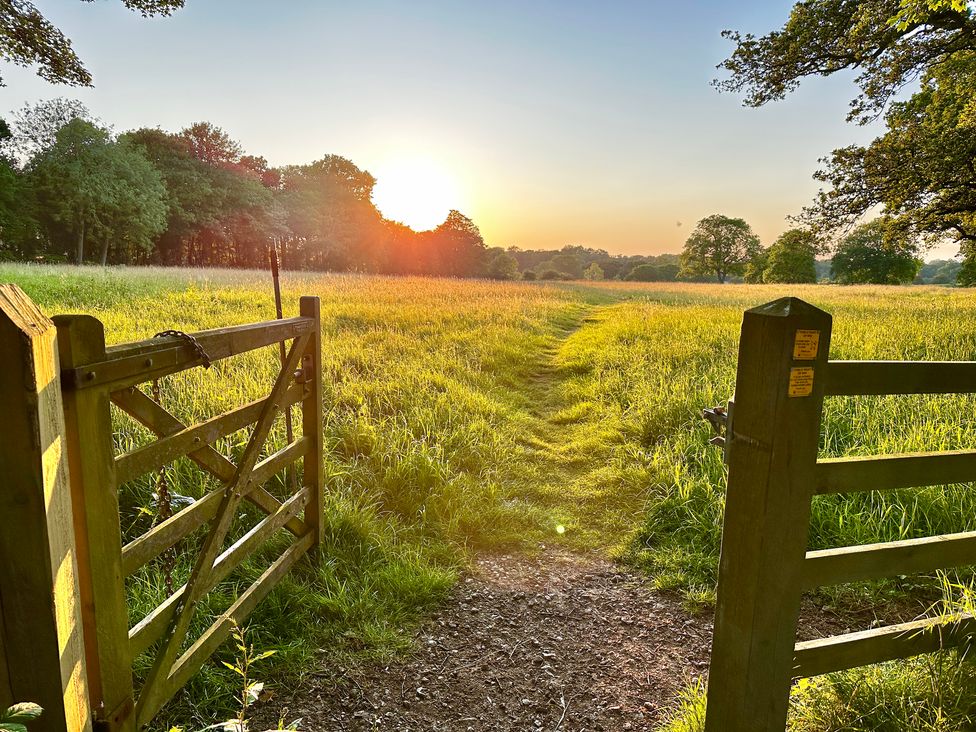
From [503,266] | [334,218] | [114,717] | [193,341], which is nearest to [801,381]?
[193,341]

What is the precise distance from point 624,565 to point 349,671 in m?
2.16

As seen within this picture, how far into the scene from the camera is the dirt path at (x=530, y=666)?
8.39 feet

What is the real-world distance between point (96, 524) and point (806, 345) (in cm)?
240

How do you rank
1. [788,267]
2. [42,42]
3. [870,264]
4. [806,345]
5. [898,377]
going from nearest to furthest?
[806,345] → [898,377] → [42,42] → [870,264] → [788,267]

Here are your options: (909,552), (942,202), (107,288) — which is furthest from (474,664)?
(942,202)

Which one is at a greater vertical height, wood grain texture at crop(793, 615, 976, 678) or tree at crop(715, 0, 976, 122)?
tree at crop(715, 0, 976, 122)

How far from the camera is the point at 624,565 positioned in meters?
3.91

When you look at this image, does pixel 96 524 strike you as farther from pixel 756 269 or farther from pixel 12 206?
pixel 756 269

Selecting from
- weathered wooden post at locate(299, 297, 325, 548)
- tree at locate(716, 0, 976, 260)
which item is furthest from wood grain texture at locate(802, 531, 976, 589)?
tree at locate(716, 0, 976, 260)

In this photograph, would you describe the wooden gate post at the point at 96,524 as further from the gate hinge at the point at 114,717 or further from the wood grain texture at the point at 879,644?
the wood grain texture at the point at 879,644

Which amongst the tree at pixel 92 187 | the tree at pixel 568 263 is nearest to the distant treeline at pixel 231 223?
the tree at pixel 92 187

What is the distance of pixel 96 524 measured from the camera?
1.69 meters

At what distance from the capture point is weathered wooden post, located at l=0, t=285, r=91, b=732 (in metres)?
1.24

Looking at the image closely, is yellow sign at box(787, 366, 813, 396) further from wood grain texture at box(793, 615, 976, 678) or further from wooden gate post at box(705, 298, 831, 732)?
wood grain texture at box(793, 615, 976, 678)
